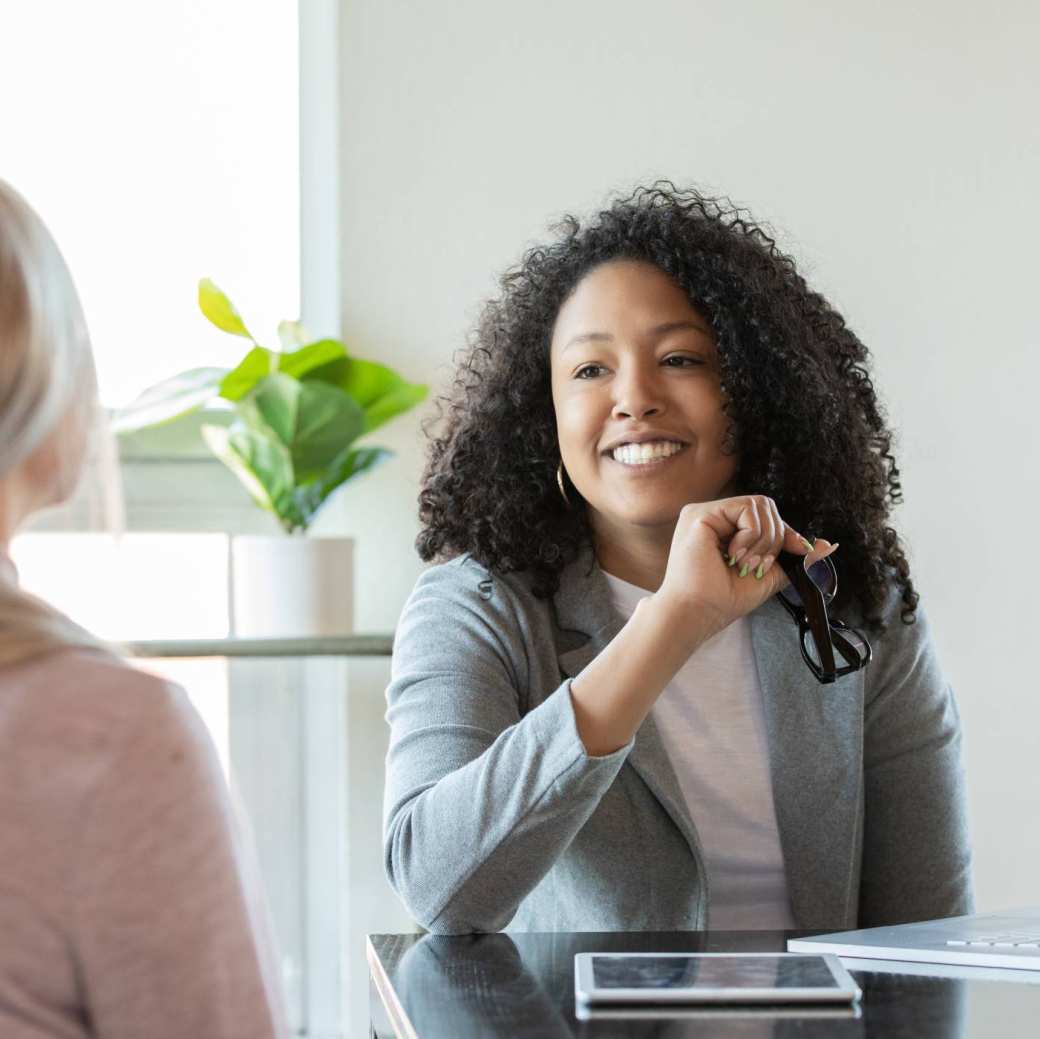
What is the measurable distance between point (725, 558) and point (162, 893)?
3.11 ft

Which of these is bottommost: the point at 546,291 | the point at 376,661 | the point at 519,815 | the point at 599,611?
the point at 376,661

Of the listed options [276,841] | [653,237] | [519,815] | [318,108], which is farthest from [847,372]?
[276,841]

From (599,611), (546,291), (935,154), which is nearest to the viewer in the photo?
(599,611)

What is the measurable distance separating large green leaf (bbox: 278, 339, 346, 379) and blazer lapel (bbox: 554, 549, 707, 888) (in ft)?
2.81

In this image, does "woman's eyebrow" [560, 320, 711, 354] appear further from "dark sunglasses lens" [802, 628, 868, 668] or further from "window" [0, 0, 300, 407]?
"window" [0, 0, 300, 407]

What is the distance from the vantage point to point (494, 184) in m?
2.65

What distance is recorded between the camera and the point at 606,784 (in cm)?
132

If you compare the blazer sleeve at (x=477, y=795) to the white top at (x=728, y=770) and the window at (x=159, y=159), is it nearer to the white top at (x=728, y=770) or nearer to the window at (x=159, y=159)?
the white top at (x=728, y=770)

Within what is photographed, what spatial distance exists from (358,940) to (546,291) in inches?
51.6

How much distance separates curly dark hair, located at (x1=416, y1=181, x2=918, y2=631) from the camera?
5.67 ft

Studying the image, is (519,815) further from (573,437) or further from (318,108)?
(318,108)

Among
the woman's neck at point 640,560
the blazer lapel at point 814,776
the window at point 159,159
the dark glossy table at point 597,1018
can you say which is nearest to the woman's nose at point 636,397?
the woman's neck at point 640,560

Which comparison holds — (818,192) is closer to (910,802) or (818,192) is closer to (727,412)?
(727,412)

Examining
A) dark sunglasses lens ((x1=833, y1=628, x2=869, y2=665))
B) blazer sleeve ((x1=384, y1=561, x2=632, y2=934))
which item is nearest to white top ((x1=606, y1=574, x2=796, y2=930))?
dark sunglasses lens ((x1=833, y1=628, x2=869, y2=665))
